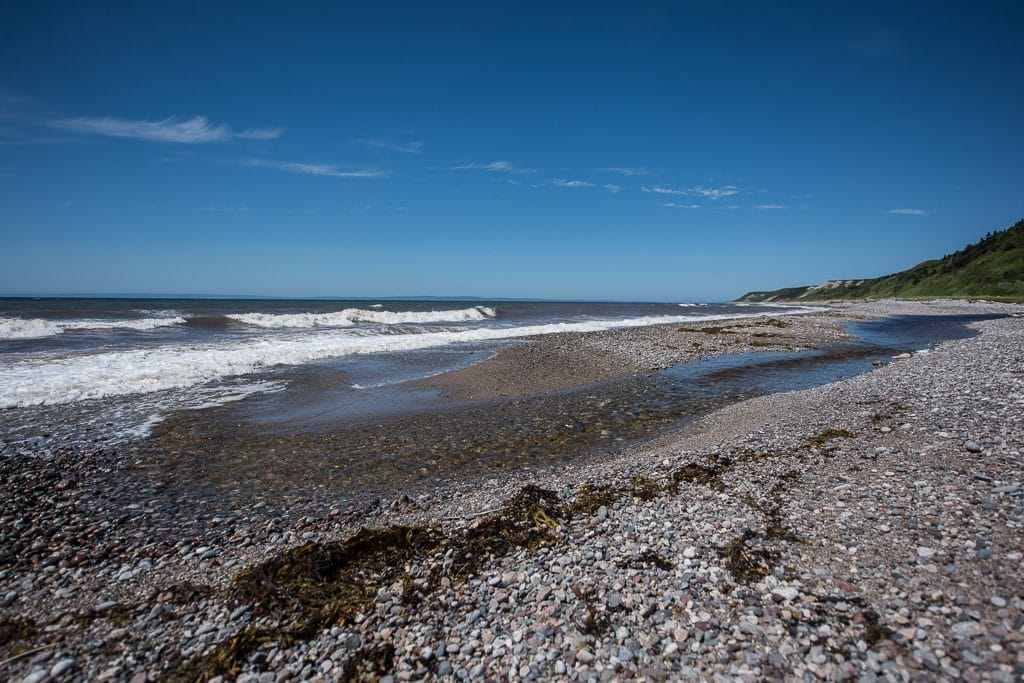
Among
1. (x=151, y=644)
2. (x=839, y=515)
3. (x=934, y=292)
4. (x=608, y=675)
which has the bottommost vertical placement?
(x=151, y=644)

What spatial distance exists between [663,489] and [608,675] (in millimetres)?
3675

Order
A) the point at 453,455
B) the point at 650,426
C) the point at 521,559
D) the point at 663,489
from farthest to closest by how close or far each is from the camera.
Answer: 1. the point at 650,426
2. the point at 453,455
3. the point at 663,489
4. the point at 521,559

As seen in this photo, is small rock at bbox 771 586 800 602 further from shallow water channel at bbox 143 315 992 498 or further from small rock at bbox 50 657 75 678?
small rock at bbox 50 657 75 678

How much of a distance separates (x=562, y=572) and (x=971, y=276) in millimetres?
115391

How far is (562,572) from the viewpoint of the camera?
4949mm

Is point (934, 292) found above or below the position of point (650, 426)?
above

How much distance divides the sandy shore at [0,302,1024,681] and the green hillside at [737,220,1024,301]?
3254 inches

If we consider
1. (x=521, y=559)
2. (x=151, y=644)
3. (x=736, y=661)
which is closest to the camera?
(x=736, y=661)

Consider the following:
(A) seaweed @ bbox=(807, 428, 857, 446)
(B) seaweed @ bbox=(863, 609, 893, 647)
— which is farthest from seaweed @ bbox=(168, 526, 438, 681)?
(A) seaweed @ bbox=(807, 428, 857, 446)

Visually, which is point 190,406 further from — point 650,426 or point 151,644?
point 650,426

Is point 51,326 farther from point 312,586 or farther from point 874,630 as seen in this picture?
point 874,630

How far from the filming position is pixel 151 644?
426 centimetres

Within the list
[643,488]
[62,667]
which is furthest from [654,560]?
[62,667]

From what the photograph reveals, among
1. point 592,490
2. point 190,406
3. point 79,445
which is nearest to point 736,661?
point 592,490
